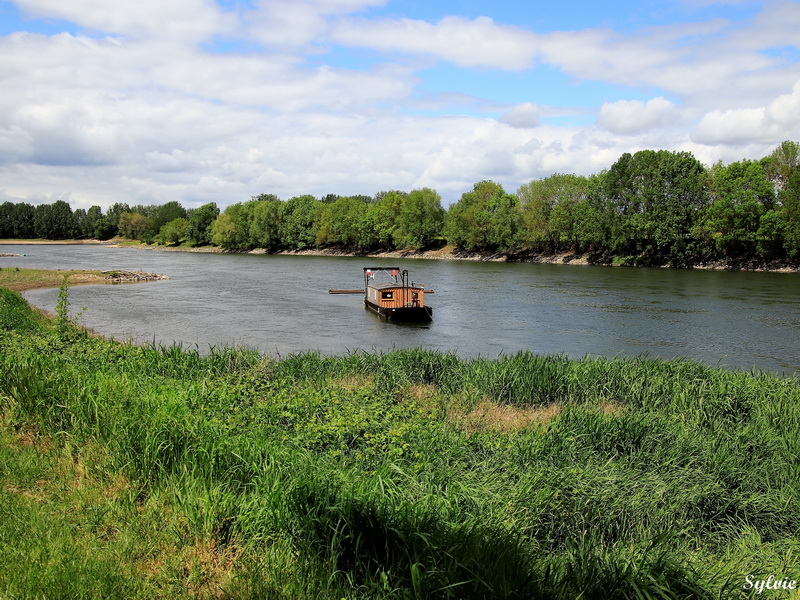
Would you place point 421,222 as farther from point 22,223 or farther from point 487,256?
point 22,223

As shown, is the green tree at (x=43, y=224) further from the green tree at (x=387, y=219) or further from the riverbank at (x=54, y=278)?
the riverbank at (x=54, y=278)

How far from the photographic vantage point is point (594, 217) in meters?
77.2

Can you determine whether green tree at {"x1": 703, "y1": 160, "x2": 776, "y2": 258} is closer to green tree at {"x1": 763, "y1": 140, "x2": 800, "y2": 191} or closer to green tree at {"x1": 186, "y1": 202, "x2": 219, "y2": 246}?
green tree at {"x1": 763, "y1": 140, "x2": 800, "y2": 191}

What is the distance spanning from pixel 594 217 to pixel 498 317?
48.4 m

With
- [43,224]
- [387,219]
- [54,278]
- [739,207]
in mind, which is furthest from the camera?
[43,224]

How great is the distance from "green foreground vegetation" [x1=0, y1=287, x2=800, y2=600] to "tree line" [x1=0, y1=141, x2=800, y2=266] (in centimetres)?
6120

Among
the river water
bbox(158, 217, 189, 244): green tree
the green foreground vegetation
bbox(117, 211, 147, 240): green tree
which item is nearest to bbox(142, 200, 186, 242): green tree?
bbox(117, 211, 147, 240): green tree

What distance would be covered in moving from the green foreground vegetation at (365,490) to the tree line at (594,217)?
6120 cm

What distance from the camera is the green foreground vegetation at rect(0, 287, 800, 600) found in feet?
15.8

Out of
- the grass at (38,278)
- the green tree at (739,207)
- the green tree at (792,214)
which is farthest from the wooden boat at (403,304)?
the green tree at (739,207)

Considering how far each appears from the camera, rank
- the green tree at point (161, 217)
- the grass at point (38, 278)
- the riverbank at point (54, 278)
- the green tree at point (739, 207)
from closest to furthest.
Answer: the grass at point (38, 278)
the riverbank at point (54, 278)
the green tree at point (739, 207)
the green tree at point (161, 217)

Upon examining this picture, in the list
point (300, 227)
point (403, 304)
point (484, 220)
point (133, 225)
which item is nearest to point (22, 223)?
point (133, 225)

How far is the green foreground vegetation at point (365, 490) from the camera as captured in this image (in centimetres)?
483

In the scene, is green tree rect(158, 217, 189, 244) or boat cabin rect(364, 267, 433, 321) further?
green tree rect(158, 217, 189, 244)
